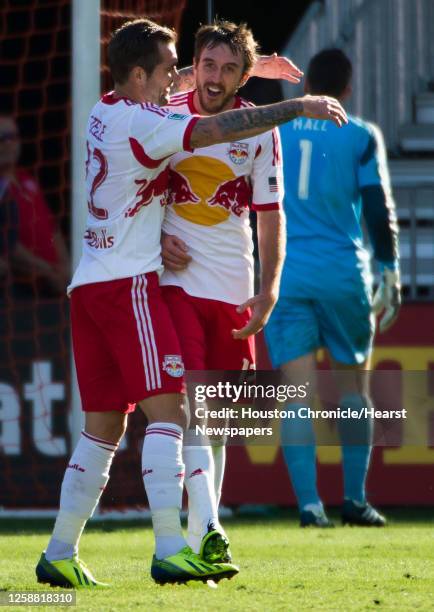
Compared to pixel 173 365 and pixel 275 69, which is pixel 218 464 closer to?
pixel 173 365

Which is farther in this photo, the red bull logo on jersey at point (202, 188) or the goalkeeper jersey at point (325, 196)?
the goalkeeper jersey at point (325, 196)

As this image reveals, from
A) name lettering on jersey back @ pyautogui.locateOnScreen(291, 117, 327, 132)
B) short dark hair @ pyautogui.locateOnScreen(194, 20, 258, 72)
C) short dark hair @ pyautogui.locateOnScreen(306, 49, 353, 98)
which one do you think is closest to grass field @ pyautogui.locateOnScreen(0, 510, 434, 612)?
short dark hair @ pyautogui.locateOnScreen(194, 20, 258, 72)

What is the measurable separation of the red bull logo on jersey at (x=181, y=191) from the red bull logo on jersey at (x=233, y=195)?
6 cm

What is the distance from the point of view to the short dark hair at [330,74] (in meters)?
7.38

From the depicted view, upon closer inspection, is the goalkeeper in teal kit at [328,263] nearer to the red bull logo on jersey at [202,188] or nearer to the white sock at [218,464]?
the white sock at [218,464]

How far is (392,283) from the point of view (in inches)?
292

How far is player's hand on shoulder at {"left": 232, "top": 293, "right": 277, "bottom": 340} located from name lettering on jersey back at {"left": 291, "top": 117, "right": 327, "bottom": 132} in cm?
234

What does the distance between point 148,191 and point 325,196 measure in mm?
2544

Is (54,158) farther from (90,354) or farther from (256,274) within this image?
(90,354)

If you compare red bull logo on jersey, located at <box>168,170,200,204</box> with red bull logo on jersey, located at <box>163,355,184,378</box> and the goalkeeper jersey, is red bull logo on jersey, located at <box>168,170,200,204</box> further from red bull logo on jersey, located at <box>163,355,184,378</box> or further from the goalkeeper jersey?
the goalkeeper jersey

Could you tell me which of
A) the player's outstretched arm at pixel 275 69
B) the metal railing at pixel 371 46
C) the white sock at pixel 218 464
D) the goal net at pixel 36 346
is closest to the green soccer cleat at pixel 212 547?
the white sock at pixel 218 464

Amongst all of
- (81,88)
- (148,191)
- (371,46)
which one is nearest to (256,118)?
(148,191)

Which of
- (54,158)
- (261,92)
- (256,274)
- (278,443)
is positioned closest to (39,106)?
(54,158)

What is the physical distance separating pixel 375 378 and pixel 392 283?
75cm
